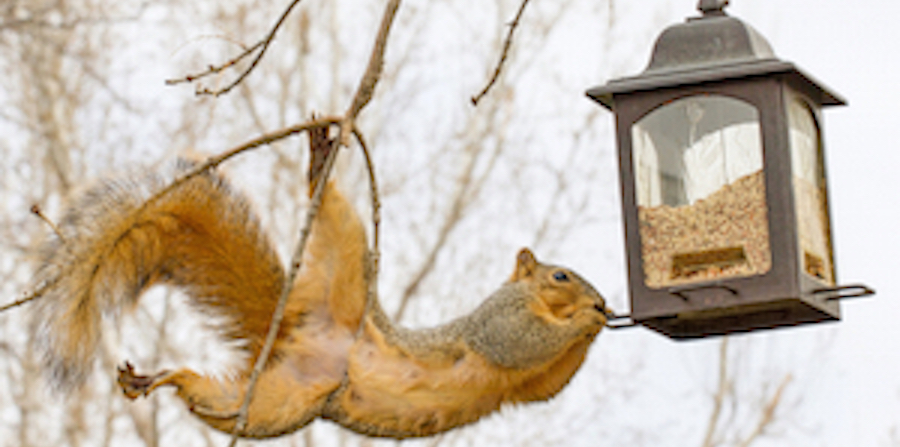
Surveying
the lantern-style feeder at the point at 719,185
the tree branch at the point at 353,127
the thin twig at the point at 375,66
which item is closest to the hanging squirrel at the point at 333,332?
the lantern-style feeder at the point at 719,185

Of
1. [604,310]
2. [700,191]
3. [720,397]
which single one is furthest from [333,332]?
[720,397]

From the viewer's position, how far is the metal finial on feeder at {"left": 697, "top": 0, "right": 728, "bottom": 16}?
3182 mm

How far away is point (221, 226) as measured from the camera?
374 centimetres

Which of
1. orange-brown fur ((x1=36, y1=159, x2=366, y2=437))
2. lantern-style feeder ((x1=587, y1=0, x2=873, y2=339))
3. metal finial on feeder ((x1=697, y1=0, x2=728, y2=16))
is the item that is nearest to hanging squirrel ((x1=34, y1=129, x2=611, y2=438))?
orange-brown fur ((x1=36, y1=159, x2=366, y2=437))

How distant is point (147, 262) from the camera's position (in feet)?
11.9

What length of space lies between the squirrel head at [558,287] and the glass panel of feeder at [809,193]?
1.81ft

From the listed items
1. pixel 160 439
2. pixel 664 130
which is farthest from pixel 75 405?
pixel 664 130

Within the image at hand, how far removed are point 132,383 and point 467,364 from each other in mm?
732

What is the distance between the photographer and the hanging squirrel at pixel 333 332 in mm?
3615

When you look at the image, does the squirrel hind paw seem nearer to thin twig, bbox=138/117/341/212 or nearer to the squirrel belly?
the squirrel belly

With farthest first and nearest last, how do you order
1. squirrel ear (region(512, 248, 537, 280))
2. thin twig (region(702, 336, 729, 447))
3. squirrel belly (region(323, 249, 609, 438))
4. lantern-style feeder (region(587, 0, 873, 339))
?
thin twig (region(702, 336, 729, 447))
squirrel ear (region(512, 248, 537, 280))
squirrel belly (region(323, 249, 609, 438))
lantern-style feeder (region(587, 0, 873, 339))

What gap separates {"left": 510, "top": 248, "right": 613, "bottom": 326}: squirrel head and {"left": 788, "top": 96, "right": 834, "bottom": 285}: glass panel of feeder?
55cm

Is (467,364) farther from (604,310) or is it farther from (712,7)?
(712,7)

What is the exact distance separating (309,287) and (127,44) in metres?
5.33
